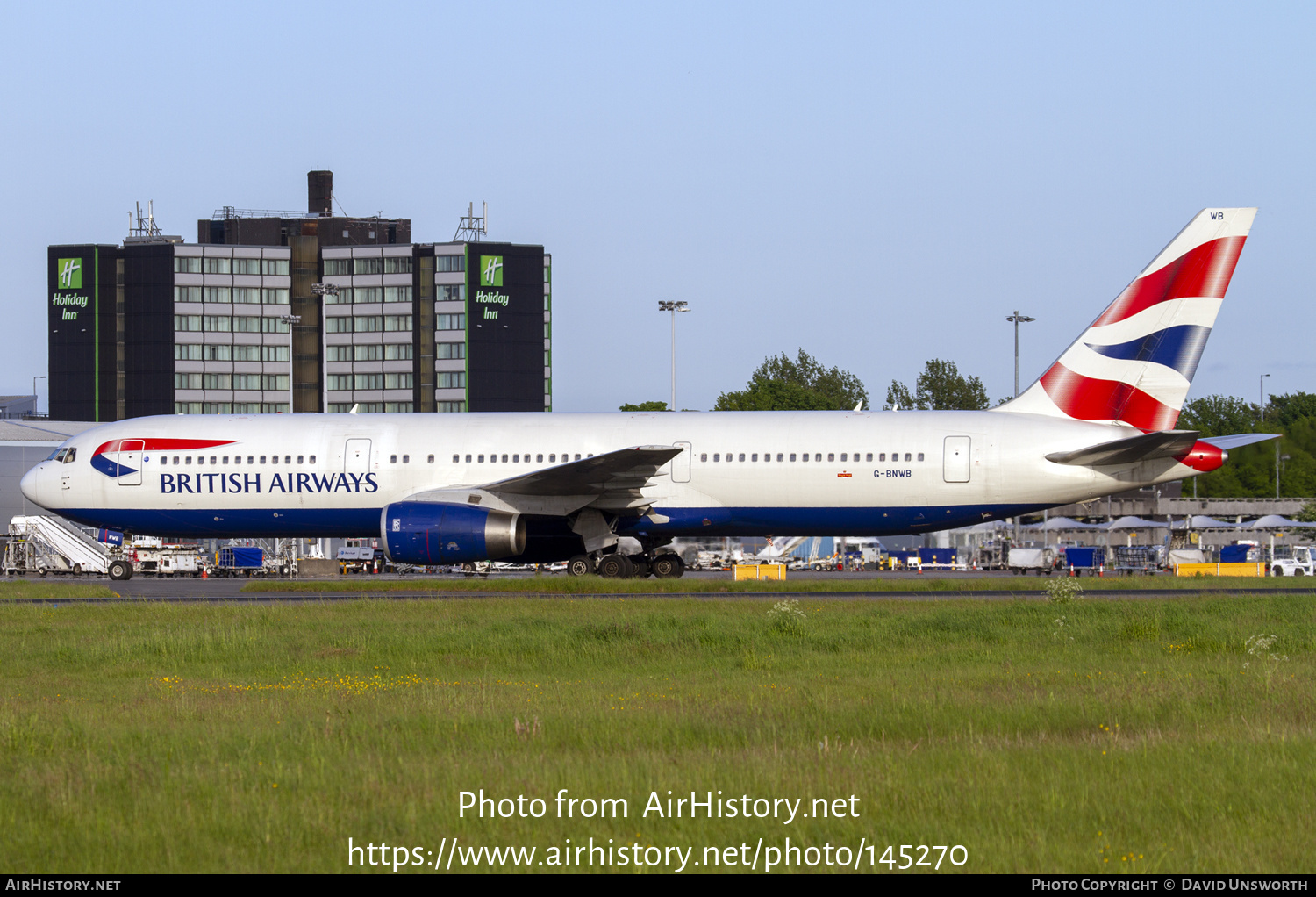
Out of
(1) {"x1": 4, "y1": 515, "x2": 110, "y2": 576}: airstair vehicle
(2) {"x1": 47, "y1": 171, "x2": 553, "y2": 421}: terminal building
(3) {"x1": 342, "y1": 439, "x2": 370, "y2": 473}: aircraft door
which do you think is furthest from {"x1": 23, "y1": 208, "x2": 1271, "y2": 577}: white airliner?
(2) {"x1": 47, "y1": 171, "x2": 553, "y2": 421}: terminal building

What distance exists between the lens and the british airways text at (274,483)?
28.0 meters

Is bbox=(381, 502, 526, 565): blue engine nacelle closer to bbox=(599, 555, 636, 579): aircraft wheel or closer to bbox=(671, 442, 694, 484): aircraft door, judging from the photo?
bbox=(599, 555, 636, 579): aircraft wheel

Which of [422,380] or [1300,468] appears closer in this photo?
[1300,468]

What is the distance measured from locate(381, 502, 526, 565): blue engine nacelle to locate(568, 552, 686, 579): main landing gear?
2.72 meters

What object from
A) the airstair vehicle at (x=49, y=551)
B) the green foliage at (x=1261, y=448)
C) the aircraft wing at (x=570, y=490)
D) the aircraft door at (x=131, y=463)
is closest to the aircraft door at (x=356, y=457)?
the aircraft wing at (x=570, y=490)

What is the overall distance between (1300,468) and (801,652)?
2803 inches

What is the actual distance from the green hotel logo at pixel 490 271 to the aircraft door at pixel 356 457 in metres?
74.2

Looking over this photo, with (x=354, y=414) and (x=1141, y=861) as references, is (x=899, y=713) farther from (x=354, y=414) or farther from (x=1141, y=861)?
(x=354, y=414)

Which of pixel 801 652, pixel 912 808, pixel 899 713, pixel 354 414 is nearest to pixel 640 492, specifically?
pixel 354 414

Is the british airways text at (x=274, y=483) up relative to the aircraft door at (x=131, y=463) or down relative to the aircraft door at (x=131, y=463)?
down

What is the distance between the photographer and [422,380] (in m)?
104

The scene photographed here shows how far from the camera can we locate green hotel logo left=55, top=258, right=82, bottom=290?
98.6 metres

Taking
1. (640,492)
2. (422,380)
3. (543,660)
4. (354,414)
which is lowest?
(543,660)

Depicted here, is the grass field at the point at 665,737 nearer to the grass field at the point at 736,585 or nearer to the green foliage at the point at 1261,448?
the grass field at the point at 736,585
